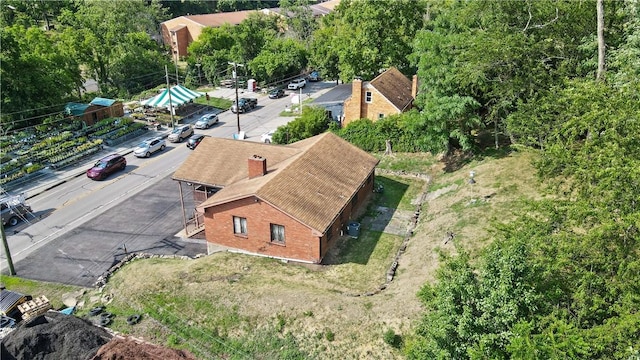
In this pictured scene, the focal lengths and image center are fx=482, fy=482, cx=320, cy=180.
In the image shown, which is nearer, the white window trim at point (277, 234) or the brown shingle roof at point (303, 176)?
the brown shingle roof at point (303, 176)

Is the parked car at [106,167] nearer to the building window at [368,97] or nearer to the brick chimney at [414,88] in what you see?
the building window at [368,97]

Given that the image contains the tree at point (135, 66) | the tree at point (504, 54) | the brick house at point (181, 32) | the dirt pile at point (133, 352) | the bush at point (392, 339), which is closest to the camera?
the dirt pile at point (133, 352)

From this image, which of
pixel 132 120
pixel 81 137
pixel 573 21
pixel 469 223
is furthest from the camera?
pixel 132 120

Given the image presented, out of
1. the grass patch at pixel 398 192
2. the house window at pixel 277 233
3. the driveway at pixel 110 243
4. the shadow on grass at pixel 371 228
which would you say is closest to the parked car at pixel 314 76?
the grass patch at pixel 398 192

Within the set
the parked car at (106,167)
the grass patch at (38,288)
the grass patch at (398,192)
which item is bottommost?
the grass patch at (38,288)

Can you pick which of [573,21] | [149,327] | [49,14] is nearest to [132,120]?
[149,327]

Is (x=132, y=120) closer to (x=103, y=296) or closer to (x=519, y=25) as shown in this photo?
(x=103, y=296)
